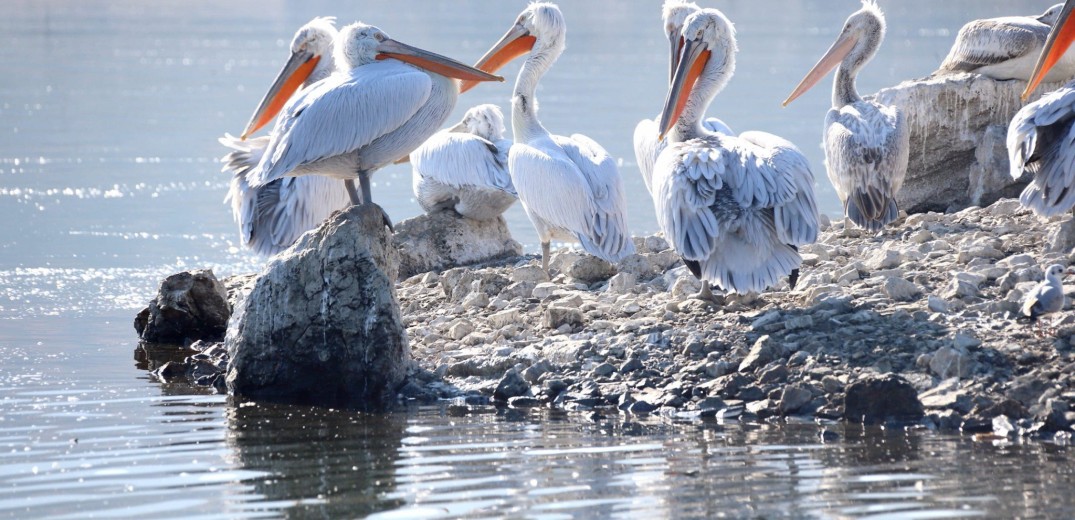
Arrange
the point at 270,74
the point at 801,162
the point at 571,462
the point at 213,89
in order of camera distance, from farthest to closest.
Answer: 1. the point at 270,74
2. the point at 213,89
3. the point at 801,162
4. the point at 571,462

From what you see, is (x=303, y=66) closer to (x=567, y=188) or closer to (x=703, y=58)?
(x=567, y=188)

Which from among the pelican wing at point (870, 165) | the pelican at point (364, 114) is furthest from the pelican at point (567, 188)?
the pelican wing at point (870, 165)

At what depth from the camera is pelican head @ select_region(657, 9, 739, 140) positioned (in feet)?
21.7

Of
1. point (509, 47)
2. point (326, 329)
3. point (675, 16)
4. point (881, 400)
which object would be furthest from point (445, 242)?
point (881, 400)

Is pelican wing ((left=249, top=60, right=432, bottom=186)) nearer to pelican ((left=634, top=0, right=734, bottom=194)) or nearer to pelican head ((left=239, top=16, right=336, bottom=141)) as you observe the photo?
pelican ((left=634, top=0, right=734, bottom=194))

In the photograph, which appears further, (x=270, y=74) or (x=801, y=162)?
(x=270, y=74)

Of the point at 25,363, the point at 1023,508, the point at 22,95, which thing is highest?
the point at 22,95

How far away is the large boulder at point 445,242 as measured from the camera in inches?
303

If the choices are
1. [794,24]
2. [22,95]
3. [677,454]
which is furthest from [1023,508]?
[794,24]

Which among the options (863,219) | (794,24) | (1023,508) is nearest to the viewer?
(1023,508)

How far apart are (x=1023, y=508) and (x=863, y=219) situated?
3327mm

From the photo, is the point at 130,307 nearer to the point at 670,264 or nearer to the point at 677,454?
the point at 670,264

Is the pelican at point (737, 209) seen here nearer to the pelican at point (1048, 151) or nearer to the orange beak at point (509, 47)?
the pelican at point (1048, 151)

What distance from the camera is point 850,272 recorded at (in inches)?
233
